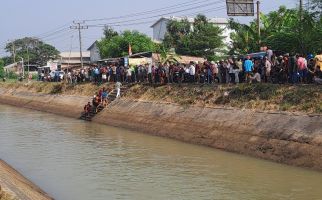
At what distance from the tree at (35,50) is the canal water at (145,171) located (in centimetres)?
8099

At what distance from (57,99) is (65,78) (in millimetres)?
6453

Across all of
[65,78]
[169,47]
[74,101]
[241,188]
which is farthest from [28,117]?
[241,188]

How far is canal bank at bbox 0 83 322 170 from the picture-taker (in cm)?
1786

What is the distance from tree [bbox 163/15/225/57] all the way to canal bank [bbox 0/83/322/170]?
2483 centimetres

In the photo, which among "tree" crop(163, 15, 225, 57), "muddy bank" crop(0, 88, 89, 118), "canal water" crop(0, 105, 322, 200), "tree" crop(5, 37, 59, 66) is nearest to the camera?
"canal water" crop(0, 105, 322, 200)

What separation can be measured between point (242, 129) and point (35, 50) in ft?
310

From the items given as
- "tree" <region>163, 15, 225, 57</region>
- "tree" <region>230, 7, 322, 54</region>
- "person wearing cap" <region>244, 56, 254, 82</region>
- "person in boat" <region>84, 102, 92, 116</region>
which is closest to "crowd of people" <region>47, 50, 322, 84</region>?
"person wearing cap" <region>244, 56, 254, 82</region>

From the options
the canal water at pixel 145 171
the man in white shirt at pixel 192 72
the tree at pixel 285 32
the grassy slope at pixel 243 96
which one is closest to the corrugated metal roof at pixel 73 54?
the tree at pixel 285 32

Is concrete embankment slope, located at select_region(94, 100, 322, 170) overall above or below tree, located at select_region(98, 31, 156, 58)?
below

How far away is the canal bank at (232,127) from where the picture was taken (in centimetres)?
1786

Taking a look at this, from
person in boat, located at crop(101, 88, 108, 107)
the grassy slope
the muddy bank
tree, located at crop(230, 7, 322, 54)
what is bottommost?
the muddy bank

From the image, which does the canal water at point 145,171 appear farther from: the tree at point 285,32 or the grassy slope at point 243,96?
the tree at point 285,32

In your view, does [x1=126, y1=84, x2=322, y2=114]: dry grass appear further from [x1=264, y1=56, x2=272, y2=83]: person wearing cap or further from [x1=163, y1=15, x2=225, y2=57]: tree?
[x1=163, y1=15, x2=225, y2=57]: tree

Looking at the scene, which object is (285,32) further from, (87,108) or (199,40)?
(199,40)
